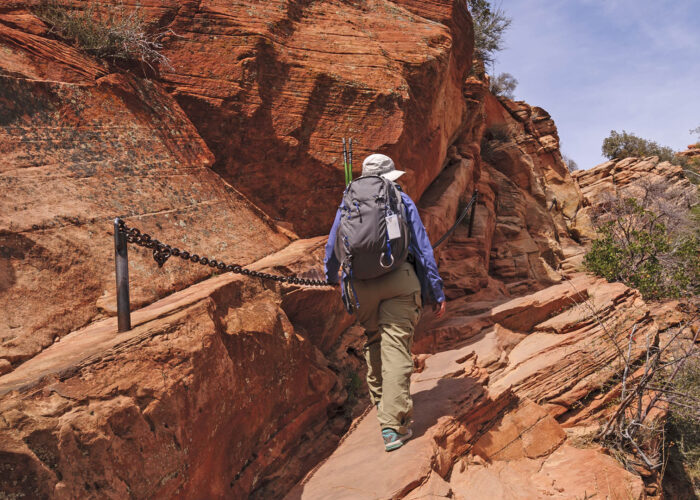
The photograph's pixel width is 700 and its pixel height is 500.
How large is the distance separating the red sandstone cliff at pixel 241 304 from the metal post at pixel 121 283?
13 centimetres

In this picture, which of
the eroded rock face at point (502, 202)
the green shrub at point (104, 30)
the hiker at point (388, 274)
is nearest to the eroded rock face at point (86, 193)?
the green shrub at point (104, 30)

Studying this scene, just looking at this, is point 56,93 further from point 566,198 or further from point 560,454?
point 566,198

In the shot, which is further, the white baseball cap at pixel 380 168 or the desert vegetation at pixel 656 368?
the desert vegetation at pixel 656 368

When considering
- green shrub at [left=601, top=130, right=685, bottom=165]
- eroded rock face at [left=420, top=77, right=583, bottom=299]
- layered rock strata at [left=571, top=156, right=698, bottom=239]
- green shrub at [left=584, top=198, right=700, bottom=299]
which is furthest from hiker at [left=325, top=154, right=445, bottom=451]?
green shrub at [left=601, top=130, right=685, bottom=165]

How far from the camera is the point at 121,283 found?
322cm

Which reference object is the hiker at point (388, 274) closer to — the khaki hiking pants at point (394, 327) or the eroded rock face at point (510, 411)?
the khaki hiking pants at point (394, 327)

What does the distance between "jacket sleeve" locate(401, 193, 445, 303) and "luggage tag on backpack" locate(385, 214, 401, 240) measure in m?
0.25

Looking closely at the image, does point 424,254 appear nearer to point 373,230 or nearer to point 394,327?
point 373,230

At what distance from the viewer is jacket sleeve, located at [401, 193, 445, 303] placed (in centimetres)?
371

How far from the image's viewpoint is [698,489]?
6957 millimetres

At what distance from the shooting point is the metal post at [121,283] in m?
3.17

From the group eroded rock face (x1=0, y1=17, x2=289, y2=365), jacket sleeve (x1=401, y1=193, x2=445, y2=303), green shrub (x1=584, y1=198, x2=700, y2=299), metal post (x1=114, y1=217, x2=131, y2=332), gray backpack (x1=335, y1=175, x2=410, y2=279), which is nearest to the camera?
metal post (x1=114, y1=217, x2=131, y2=332)

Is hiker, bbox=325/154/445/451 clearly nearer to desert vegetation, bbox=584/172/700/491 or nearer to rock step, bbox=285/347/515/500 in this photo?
rock step, bbox=285/347/515/500

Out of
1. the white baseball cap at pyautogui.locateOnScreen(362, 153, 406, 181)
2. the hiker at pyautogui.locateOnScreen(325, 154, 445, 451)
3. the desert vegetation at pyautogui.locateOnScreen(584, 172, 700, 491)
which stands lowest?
the desert vegetation at pyautogui.locateOnScreen(584, 172, 700, 491)
